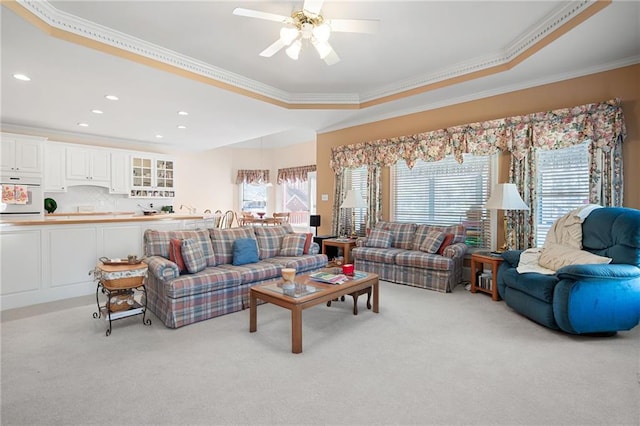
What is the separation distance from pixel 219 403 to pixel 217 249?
2.29m

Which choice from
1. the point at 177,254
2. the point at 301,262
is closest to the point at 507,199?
the point at 301,262

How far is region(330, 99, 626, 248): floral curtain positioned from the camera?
358cm

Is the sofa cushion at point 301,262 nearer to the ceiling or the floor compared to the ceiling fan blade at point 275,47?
nearer to the floor

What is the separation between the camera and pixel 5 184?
5754 millimetres

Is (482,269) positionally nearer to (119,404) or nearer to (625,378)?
(625,378)

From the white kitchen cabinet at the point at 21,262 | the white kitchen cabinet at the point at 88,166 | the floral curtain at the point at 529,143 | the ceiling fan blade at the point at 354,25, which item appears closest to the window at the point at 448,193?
the floral curtain at the point at 529,143

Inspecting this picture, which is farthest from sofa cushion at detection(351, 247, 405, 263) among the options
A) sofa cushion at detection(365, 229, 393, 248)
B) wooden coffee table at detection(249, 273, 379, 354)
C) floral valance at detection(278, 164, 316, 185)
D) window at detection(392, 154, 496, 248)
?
floral valance at detection(278, 164, 316, 185)

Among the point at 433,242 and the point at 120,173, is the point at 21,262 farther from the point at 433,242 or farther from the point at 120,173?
the point at 433,242

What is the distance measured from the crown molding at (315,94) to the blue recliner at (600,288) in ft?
6.20

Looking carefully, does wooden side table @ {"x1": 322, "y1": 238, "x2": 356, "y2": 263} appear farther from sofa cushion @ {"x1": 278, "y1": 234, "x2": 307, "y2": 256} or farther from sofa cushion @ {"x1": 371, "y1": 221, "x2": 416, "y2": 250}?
sofa cushion @ {"x1": 278, "y1": 234, "x2": 307, "y2": 256}

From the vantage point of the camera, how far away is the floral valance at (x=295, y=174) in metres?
8.60

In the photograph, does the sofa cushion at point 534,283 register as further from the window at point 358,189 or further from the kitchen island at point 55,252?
the kitchen island at point 55,252

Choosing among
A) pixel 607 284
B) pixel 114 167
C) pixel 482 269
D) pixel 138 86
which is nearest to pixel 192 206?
pixel 114 167

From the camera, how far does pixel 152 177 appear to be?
794cm
